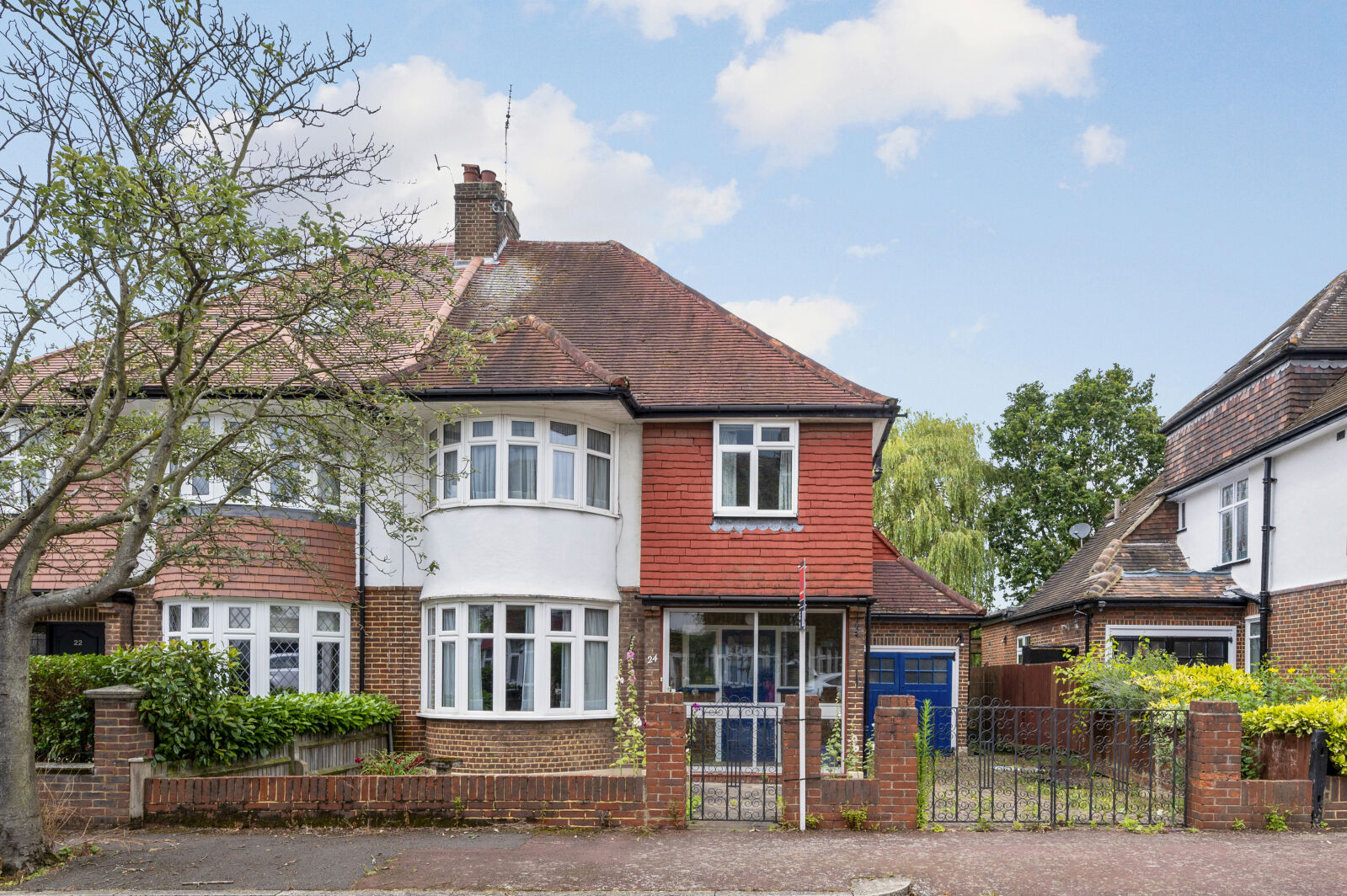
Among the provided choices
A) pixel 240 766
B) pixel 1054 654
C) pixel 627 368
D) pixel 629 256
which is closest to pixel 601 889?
pixel 240 766

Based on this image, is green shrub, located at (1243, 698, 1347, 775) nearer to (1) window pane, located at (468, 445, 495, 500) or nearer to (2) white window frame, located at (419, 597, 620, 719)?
(2) white window frame, located at (419, 597, 620, 719)

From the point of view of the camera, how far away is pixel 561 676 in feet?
52.6

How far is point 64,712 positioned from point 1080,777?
12826 mm

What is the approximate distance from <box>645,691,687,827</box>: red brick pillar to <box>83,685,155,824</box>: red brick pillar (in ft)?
15.2

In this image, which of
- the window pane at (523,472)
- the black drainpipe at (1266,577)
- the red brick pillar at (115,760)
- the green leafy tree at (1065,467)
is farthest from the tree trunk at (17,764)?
the green leafy tree at (1065,467)

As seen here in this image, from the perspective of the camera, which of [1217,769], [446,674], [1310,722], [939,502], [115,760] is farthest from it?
[939,502]

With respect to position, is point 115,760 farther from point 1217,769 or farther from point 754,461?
point 1217,769

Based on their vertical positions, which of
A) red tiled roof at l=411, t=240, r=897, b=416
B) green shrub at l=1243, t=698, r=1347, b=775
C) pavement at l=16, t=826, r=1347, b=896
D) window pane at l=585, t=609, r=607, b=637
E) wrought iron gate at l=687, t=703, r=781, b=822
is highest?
red tiled roof at l=411, t=240, r=897, b=416

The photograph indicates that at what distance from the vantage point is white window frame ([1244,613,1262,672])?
19.2m

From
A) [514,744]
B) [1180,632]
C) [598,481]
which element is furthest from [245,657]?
[1180,632]

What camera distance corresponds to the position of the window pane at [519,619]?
1586 cm

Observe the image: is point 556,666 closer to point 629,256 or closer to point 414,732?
point 414,732

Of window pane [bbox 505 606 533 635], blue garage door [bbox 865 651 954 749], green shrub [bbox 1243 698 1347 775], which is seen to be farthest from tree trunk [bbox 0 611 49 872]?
blue garage door [bbox 865 651 954 749]

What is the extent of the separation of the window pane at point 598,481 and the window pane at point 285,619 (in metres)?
4.34
